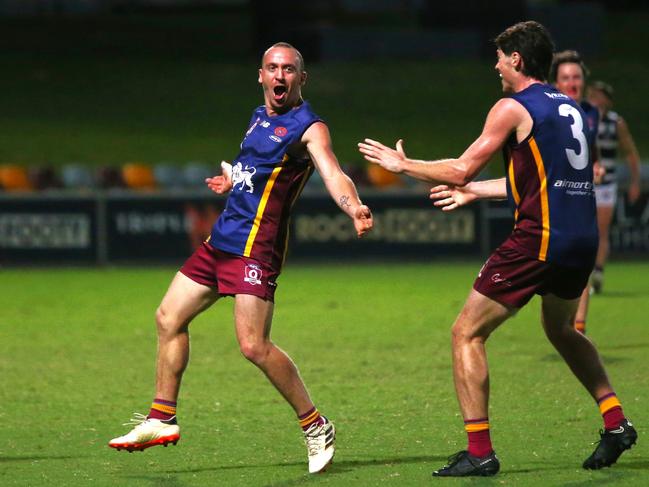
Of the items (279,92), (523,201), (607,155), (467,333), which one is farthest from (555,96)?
(607,155)

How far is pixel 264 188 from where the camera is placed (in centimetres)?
737

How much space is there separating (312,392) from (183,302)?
257 centimetres

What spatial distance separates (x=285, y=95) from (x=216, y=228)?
779mm

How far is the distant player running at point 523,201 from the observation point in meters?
6.88

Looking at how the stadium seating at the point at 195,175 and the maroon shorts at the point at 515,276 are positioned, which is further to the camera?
the stadium seating at the point at 195,175

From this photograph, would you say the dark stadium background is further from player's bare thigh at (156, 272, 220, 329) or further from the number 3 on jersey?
the number 3 on jersey

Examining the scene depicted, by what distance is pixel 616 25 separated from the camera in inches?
1706

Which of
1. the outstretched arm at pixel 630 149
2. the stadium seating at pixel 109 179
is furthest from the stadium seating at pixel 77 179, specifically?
the outstretched arm at pixel 630 149

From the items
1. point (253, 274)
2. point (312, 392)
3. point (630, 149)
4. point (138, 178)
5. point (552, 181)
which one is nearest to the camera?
point (552, 181)

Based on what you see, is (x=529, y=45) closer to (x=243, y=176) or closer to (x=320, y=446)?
(x=243, y=176)

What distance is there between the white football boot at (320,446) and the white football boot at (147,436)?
690mm

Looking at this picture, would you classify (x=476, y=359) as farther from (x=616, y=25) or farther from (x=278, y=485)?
(x=616, y=25)

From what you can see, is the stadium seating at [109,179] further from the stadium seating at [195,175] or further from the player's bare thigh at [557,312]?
the player's bare thigh at [557,312]

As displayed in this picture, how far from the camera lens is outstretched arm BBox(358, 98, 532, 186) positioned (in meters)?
6.82
